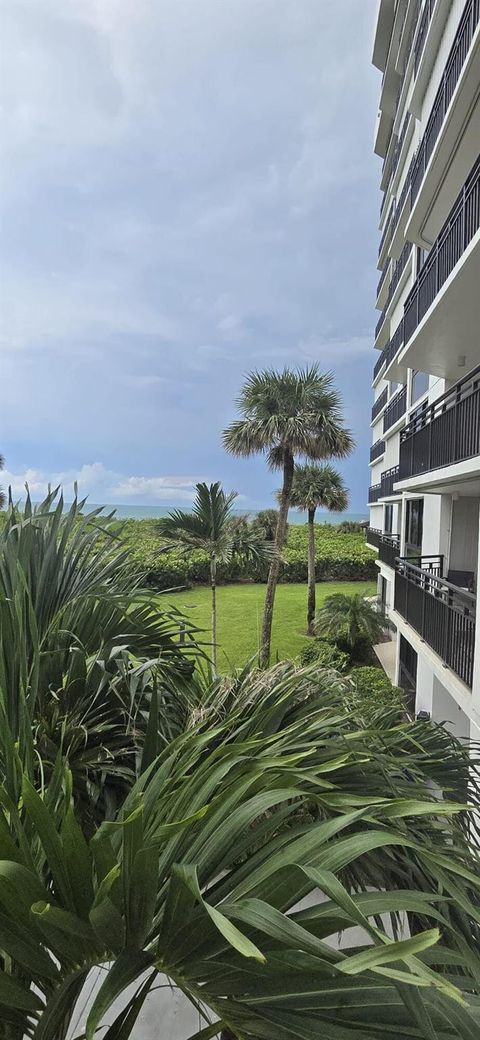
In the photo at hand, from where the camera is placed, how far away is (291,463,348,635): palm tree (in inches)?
934

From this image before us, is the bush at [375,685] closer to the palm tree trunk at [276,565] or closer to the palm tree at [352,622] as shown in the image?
the palm tree trunk at [276,565]

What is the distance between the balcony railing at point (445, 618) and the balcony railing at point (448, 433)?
5.58ft

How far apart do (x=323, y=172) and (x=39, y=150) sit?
40.3 m

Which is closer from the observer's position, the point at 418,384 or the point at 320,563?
the point at 418,384

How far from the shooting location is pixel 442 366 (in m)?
9.41

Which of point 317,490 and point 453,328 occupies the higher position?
point 453,328

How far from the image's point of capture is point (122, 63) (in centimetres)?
1986

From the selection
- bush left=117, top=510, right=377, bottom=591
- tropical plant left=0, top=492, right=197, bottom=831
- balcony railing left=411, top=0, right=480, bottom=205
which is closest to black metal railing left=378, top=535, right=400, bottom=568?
bush left=117, top=510, right=377, bottom=591

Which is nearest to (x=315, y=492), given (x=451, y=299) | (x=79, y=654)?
(x=451, y=299)

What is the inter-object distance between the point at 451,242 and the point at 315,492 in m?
17.5

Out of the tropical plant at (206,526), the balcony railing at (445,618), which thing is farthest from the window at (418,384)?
the balcony railing at (445,618)

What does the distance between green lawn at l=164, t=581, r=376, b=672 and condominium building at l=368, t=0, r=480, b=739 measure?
481 centimetres

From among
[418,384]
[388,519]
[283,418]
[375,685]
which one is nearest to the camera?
[375,685]

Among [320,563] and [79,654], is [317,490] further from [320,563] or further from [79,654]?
[79,654]
